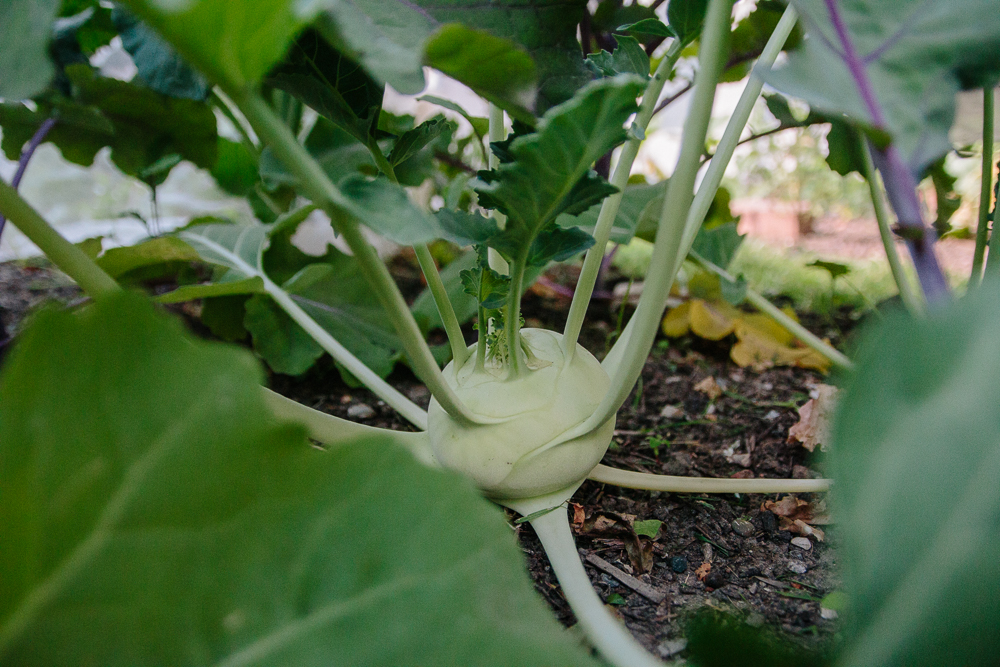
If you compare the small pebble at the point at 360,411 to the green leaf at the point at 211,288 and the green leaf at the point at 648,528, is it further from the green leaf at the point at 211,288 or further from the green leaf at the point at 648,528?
the green leaf at the point at 648,528

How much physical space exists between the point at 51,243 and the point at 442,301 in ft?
1.00

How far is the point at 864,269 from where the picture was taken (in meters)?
1.95

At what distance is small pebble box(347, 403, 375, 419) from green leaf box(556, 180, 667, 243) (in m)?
0.41

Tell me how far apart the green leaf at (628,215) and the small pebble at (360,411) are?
409 millimetres

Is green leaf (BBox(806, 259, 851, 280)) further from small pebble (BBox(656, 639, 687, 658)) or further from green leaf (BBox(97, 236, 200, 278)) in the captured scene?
green leaf (BBox(97, 236, 200, 278))

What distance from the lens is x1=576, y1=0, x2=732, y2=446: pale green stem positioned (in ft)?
1.16

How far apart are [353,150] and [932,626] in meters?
0.96

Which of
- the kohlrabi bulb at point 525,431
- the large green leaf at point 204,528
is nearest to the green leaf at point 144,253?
A: the kohlrabi bulb at point 525,431

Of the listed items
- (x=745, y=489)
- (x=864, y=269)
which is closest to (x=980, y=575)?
(x=745, y=489)

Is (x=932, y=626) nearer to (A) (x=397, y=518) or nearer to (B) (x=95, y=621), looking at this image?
(A) (x=397, y=518)

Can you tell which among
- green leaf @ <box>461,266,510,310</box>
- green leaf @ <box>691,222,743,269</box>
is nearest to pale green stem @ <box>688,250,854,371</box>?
green leaf @ <box>691,222,743,269</box>

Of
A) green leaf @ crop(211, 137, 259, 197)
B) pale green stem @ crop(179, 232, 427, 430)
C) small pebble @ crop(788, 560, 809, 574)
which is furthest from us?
green leaf @ crop(211, 137, 259, 197)

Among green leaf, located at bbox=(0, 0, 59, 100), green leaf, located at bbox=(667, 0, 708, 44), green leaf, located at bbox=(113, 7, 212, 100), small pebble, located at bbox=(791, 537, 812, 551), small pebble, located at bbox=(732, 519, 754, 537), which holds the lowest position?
small pebble, located at bbox=(732, 519, 754, 537)

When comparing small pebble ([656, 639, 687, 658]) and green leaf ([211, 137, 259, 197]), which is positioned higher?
small pebble ([656, 639, 687, 658])
